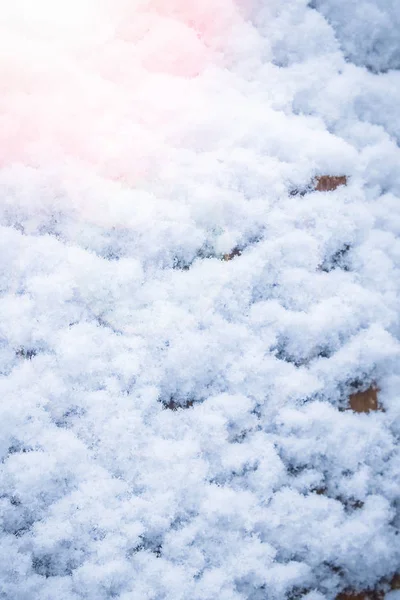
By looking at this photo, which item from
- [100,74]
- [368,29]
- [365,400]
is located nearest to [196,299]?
[365,400]

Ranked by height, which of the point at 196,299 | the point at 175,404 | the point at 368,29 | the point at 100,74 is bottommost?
the point at 175,404

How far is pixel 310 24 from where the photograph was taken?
3.39ft

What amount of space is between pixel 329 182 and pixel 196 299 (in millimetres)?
347

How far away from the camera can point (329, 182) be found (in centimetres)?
98

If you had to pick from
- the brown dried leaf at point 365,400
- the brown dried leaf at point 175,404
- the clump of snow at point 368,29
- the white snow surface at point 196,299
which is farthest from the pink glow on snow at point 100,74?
the brown dried leaf at point 365,400

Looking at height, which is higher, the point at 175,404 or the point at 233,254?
the point at 233,254

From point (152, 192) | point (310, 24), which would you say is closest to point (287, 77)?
point (310, 24)

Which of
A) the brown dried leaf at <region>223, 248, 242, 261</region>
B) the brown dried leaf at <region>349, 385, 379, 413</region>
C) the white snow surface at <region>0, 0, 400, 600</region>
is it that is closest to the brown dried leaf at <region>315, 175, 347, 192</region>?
the white snow surface at <region>0, 0, 400, 600</region>

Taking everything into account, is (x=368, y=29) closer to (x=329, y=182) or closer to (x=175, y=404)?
(x=329, y=182)

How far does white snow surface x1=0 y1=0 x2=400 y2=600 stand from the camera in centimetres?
80

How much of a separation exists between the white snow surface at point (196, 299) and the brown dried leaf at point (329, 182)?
16 mm

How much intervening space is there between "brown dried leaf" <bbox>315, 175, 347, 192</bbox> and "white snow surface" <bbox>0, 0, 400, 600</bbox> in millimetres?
16

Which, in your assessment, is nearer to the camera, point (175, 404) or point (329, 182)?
point (175, 404)

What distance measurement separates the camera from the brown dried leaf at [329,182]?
98cm
